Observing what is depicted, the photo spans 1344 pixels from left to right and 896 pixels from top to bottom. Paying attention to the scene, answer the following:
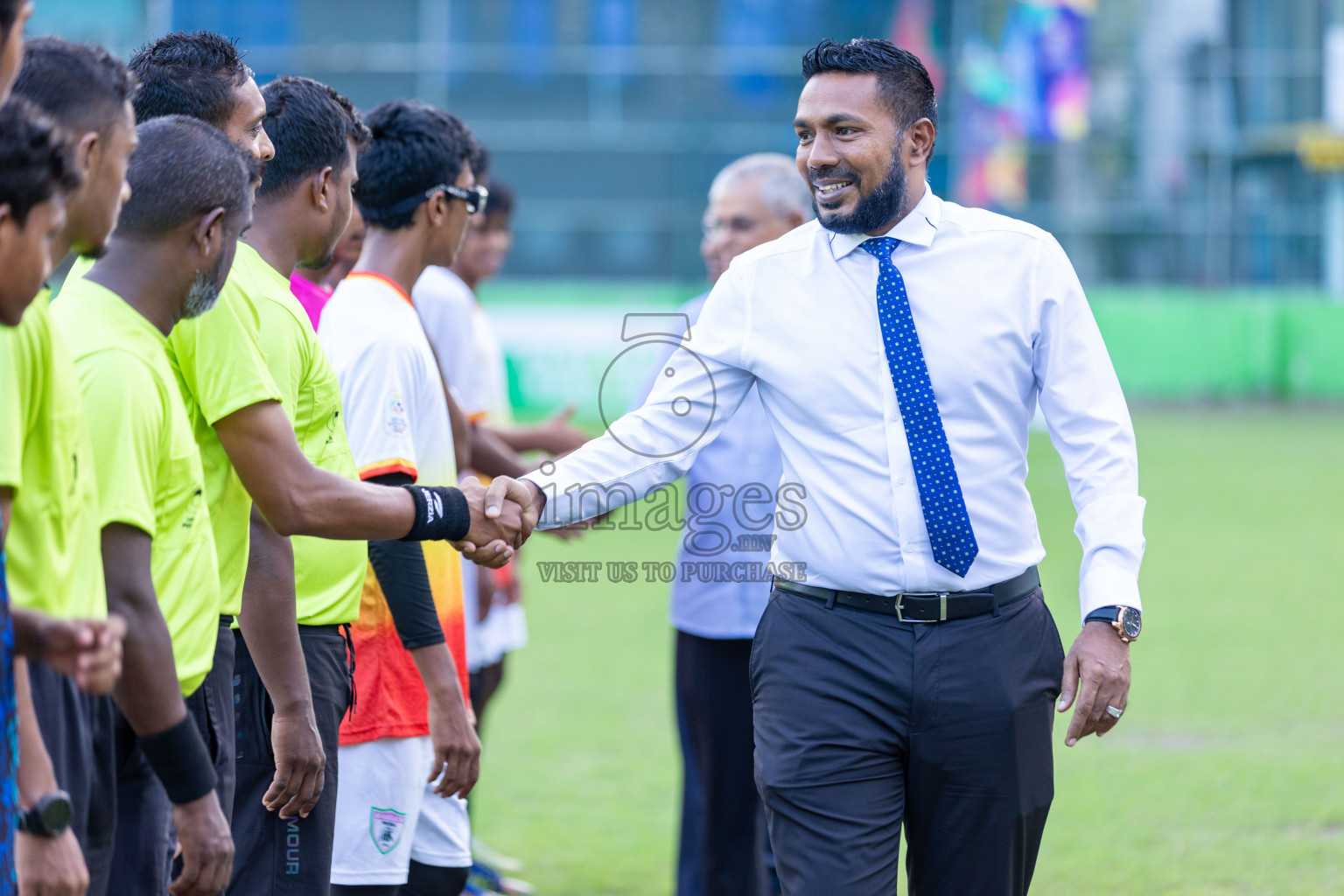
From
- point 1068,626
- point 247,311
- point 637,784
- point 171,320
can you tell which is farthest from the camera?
point 1068,626

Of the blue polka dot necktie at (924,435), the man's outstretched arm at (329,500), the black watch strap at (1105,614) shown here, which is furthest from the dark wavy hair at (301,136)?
the black watch strap at (1105,614)

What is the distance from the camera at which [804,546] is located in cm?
341

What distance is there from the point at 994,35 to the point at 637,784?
30.0 metres

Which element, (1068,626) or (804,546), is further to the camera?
(1068,626)

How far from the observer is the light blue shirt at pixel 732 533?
15.4 ft

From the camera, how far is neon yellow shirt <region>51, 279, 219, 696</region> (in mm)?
2418

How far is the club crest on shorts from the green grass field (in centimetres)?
187

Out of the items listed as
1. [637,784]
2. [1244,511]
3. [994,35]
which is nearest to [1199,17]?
[994,35]

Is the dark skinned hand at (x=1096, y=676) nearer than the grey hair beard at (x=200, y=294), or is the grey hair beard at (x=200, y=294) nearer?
the grey hair beard at (x=200, y=294)

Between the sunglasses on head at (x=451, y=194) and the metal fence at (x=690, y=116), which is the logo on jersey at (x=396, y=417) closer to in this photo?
the sunglasses on head at (x=451, y=194)

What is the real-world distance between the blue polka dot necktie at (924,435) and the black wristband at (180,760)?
1.64 m

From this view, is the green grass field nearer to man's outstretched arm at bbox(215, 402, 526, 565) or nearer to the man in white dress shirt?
the man in white dress shirt

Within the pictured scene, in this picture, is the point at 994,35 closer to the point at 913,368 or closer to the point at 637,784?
the point at 637,784

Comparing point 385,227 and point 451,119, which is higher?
point 451,119
